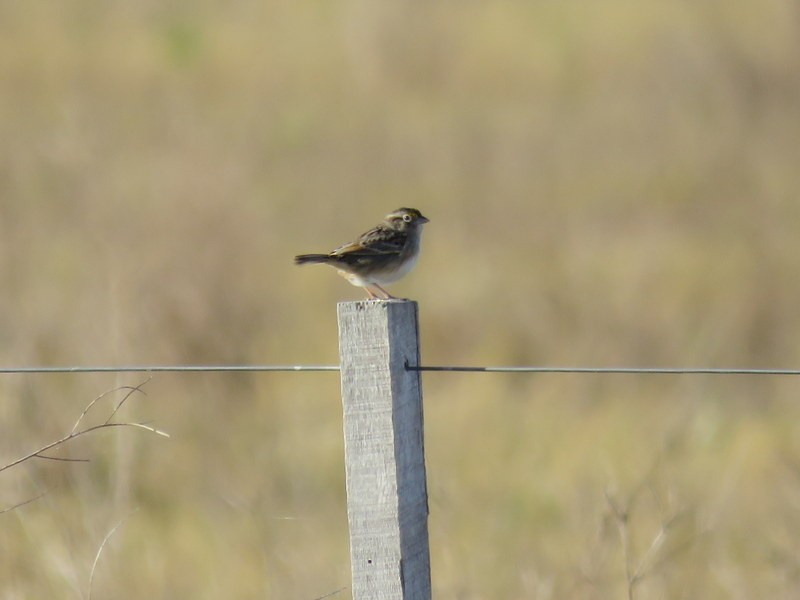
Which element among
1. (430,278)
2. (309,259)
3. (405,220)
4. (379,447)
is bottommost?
(379,447)

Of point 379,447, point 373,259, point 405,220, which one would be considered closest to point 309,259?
point 373,259

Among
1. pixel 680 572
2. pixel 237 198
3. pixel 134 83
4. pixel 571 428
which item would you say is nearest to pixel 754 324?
pixel 571 428

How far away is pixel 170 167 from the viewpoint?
1622 centimetres

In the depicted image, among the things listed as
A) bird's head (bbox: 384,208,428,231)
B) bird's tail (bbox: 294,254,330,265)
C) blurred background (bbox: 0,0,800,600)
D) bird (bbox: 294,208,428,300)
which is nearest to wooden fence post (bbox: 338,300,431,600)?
blurred background (bbox: 0,0,800,600)

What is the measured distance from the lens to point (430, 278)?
52.6 ft

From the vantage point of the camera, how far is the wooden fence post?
13.8 ft

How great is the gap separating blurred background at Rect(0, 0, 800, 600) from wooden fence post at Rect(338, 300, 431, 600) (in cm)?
103

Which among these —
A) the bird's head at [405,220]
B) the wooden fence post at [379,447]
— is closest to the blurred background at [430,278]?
the wooden fence post at [379,447]

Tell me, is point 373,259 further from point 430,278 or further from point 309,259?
point 430,278

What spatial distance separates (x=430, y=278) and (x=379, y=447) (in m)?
11.8

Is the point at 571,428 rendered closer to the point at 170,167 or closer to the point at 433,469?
the point at 433,469

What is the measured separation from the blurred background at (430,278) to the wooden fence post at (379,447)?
103 cm

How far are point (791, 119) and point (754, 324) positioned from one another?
19.4ft

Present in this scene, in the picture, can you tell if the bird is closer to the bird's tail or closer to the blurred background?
the bird's tail
